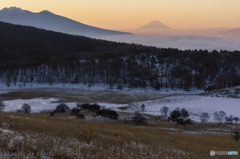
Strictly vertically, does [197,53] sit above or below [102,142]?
above

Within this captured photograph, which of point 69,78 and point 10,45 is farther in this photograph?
point 10,45

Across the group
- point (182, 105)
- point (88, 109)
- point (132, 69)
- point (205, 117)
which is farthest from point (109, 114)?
point (132, 69)

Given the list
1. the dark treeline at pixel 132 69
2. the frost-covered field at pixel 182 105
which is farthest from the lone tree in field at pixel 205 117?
the dark treeline at pixel 132 69

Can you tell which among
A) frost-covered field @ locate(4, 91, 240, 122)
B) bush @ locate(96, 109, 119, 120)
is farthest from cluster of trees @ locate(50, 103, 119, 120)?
frost-covered field @ locate(4, 91, 240, 122)

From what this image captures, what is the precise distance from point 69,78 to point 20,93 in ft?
161

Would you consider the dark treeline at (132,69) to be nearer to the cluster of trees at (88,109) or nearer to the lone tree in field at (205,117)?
the cluster of trees at (88,109)

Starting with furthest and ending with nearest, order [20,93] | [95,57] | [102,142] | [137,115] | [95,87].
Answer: [95,57] → [95,87] → [20,93] → [137,115] → [102,142]

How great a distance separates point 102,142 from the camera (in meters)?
10.2

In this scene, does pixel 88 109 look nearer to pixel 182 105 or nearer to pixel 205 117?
pixel 205 117

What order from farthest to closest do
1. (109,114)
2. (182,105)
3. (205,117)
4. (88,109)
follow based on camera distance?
(182,105) → (88,109) → (205,117) → (109,114)

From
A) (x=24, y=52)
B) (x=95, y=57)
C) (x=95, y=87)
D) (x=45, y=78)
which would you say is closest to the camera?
(x=95, y=87)

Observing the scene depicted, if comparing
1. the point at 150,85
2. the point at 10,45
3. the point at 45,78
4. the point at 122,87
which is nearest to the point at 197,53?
the point at 150,85

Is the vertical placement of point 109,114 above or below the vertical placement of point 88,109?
above

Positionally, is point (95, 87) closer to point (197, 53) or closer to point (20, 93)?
point (20, 93)
